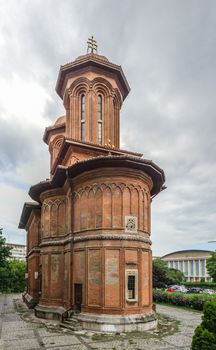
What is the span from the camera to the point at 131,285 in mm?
17453

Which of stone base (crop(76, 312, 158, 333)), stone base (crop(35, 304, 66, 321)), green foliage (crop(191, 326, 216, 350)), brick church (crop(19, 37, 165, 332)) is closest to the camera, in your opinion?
green foliage (crop(191, 326, 216, 350))

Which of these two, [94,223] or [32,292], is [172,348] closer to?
[94,223]

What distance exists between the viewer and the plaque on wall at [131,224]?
59.3 feet

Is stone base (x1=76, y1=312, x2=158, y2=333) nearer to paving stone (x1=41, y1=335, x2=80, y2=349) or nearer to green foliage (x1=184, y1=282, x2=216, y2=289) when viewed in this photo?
paving stone (x1=41, y1=335, x2=80, y2=349)

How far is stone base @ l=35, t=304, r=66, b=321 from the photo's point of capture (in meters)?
19.6

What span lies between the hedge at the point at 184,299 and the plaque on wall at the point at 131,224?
10.8 meters

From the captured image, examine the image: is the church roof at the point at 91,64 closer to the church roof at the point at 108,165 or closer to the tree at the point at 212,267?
the church roof at the point at 108,165

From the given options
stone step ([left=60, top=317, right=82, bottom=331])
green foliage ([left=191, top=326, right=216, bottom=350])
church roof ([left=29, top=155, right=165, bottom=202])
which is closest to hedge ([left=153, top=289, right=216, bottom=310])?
church roof ([left=29, top=155, right=165, bottom=202])

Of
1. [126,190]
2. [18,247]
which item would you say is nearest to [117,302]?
[126,190]

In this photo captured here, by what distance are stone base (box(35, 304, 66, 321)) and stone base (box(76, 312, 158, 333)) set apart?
2.58 metres

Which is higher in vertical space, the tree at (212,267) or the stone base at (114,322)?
the stone base at (114,322)

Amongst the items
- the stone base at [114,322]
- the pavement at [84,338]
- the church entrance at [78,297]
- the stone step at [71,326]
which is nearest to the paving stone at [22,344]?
the pavement at [84,338]

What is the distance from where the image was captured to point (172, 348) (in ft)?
44.3

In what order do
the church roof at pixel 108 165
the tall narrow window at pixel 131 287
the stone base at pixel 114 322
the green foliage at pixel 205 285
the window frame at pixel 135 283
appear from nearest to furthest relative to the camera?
the stone base at pixel 114 322 → the window frame at pixel 135 283 → the tall narrow window at pixel 131 287 → the church roof at pixel 108 165 → the green foliage at pixel 205 285
